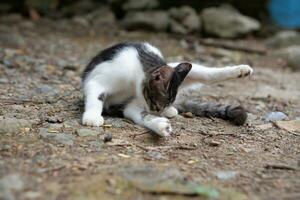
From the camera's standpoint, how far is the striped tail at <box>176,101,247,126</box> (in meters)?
3.71

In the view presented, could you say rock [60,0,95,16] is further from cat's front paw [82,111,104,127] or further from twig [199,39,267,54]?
cat's front paw [82,111,104,127]

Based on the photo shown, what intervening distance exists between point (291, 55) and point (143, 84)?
4.05m

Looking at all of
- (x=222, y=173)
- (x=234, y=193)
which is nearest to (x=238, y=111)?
(x=222, y=173)

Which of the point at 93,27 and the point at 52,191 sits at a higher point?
the point at 93,27

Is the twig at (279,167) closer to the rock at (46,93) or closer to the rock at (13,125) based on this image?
the rock at (13,125)

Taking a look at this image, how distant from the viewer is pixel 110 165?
8.76ft

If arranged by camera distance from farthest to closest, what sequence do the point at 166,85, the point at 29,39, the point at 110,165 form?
the point at 29,39 < the point at 166,85 < the point at 110,165

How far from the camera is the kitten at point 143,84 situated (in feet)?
11.2

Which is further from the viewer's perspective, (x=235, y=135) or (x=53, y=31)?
(x=53, y=31)

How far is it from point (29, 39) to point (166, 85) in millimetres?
4241

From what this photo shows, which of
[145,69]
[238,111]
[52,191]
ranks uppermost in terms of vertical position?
[145,69]

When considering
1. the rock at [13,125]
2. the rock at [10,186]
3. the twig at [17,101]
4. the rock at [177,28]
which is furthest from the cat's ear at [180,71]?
the rock at [177,28]

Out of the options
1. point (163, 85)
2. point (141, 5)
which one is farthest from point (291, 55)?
point (163, 85)

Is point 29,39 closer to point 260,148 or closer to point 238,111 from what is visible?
point 238,111
